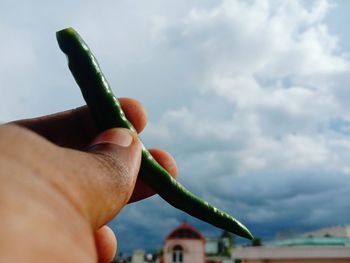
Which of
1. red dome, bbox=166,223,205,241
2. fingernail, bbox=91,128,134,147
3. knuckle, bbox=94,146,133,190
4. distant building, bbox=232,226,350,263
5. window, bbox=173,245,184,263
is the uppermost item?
red dome, bbox=166,223,205,241

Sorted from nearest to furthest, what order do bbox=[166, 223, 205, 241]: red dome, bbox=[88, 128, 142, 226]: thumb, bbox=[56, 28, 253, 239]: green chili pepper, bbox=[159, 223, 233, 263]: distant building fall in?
bbox=[88, 128, 142, 226]: thumb, bbox=[56, 28, 253, 239]: green chili pepper, bbox=[159, 223, 233, 263]: distant building, bbox=[166, 223, 205, 241]: red dome

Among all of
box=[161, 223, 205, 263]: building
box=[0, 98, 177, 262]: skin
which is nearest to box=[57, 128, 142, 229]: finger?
box=[0, 98, 177, 262]: skin

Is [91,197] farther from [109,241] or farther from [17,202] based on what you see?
[109,241]

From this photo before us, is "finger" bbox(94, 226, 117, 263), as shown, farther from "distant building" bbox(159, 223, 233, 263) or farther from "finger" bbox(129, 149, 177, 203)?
"distant building" bbox(159, 223, 233, 263)

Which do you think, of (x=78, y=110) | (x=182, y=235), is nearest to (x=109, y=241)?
(x=78, y=110)

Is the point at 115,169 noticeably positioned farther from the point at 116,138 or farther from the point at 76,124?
the point at 76,124

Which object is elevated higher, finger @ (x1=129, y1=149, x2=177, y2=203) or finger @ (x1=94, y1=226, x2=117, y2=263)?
finger @ (x1=129, y1=149, x2=177, y2=203)

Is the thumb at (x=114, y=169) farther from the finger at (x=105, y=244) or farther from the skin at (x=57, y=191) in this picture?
the finger at (x=105, y=244)
